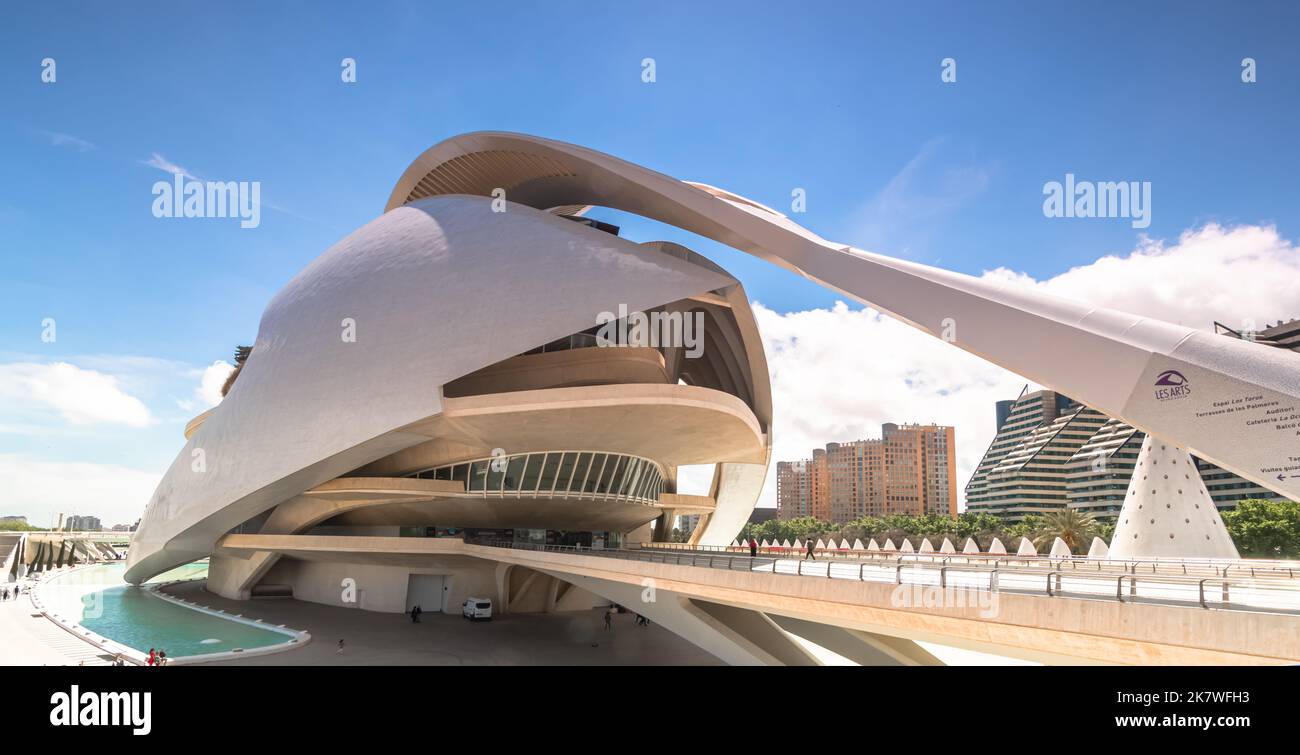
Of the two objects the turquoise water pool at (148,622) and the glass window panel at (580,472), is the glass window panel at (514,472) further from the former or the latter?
the turquoise water pool at (148,622)

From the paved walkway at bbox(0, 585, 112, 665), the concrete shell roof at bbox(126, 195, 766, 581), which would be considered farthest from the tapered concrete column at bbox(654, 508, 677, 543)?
the paved walkway at bbox(0, 585, 112, 665)

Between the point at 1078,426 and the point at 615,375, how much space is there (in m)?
98.3

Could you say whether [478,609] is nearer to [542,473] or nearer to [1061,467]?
[542,473]

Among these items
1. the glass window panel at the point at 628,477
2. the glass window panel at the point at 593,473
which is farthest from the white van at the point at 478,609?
the glass window panel at the point at 628,477

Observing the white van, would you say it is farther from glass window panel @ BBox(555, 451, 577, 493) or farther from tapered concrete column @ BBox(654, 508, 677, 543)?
tapered concrete column @ BBox(654, 508, 677, 543)

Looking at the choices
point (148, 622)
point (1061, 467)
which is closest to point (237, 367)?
point (148, 622)

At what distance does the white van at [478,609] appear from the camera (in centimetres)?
3173

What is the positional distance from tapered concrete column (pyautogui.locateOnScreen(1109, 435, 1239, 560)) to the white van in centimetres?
2325

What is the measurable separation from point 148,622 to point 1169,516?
36567 mm

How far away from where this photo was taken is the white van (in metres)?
31.7

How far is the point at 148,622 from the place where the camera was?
2950 centimetres

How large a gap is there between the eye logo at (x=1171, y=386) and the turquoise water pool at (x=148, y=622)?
24.2m
